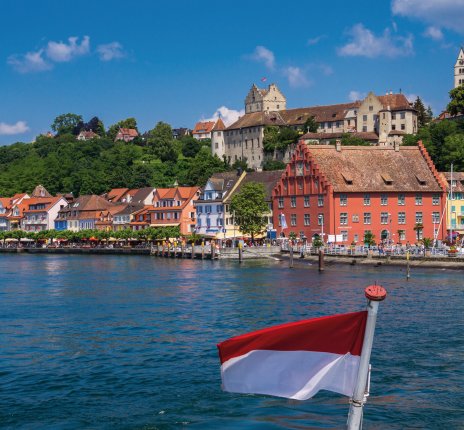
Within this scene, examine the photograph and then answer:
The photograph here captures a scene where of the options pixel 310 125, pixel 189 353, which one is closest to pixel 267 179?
pixel 310 125

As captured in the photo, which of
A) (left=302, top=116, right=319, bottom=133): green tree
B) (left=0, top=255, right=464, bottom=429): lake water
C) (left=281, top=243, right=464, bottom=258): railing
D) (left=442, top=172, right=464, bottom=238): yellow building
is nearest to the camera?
(left=0, top=255, right=464, bottom=429): lake water

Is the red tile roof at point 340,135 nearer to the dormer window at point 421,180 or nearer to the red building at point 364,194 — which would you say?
the red building at point 364,194

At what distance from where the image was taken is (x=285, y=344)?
9.64m

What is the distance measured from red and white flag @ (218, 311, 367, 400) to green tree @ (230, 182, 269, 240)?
3784 inches

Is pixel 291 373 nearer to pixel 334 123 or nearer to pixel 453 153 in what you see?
pixel 453 153

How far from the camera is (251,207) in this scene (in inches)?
4190

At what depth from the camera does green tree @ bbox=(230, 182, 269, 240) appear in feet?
349

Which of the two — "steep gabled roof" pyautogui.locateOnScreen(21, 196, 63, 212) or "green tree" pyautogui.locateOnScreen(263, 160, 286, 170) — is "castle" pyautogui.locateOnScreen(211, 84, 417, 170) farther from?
"steep gabled roof" pyautogui.locateOnScreen(21, 196, 63, 212)

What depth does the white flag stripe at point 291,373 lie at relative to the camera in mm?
9562

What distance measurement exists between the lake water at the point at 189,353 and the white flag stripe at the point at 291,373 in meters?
11.8

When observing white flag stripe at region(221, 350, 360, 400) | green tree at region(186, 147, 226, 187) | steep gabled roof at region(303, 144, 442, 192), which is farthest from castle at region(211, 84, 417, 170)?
white flag stripe at region(221, 350, 360, 400)

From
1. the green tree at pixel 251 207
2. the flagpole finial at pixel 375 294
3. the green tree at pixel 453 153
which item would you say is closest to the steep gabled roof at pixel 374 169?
the green tree at pixel 251 207

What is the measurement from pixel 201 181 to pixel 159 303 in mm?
113543

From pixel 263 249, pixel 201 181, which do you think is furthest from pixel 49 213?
pixel 263 249
